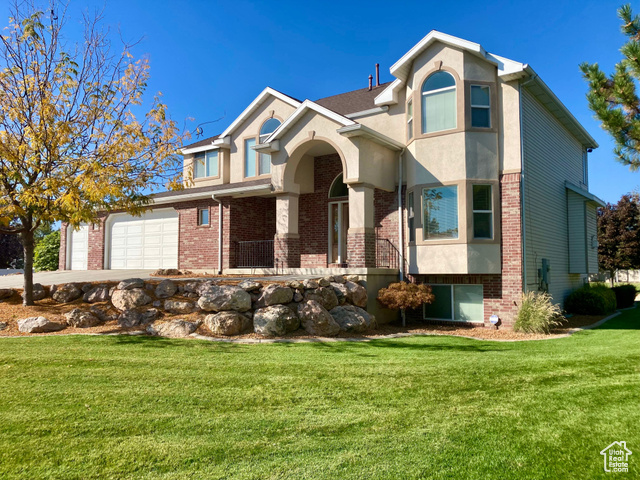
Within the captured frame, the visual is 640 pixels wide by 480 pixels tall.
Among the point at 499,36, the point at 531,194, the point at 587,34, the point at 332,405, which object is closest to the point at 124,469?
the point at 332,405

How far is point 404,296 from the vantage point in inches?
467

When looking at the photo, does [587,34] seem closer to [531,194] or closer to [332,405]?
[531,194]

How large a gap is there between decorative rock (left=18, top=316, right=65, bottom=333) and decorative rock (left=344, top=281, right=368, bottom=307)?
20.9ft

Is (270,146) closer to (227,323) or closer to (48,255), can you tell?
(227,323)

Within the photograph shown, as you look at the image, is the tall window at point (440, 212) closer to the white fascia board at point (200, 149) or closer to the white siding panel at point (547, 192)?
the white siding panel at point (547, 192)

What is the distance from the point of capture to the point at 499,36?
13.8 m

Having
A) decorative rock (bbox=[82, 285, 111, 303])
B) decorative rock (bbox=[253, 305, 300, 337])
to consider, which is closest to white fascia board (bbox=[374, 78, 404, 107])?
decorative rock (bbox=[253, 305, 300, 337])

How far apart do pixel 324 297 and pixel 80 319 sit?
5265 mm

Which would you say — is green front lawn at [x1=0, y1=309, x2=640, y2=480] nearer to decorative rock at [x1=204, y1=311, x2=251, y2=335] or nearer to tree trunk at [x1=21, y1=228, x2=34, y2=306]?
decorative rock at [x1=204, y1=311, x2=251, y2=335]

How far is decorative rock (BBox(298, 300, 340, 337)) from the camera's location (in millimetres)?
9953

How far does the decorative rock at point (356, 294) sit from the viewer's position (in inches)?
457

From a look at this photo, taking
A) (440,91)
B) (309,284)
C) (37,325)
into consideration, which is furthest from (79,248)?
(440,91)

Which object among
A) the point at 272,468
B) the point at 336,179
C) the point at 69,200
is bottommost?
the point at 272,468

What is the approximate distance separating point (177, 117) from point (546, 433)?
10083 millimetres
